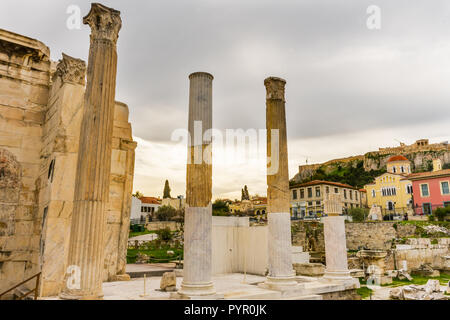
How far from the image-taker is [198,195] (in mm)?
8578

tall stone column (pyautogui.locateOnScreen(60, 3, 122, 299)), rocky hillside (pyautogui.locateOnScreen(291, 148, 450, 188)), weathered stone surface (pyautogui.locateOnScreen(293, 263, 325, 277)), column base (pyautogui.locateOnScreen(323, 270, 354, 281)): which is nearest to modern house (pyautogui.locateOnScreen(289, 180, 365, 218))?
rocky hillside (pyautogui.locateOnScreen(291, 148, 450, 188))

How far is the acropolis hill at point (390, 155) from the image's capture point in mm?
88875

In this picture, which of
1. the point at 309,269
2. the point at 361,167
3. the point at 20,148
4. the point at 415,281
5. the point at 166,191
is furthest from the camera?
the point at 361,167

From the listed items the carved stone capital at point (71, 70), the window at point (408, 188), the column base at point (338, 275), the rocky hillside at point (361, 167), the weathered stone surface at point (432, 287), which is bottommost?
the weathered stone surface at point (432, 287)

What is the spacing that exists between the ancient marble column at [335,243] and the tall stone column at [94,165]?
8.08 metres

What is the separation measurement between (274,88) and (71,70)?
21.2 ft

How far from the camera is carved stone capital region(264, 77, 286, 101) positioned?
11297mm

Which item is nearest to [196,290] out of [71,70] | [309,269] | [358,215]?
[71,70]

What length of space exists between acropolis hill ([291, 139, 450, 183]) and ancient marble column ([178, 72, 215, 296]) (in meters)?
94.4

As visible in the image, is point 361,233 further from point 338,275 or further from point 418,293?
point 338,275

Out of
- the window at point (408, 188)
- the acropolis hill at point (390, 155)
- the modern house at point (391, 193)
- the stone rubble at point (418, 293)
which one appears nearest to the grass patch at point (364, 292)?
the stone rubble at point (418, 293)

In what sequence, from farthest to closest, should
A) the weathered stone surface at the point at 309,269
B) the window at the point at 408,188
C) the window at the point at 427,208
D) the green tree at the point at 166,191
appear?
the green tree at the point at 166,191 → the window at the point at 408,188 → the window at the point at 427,208 → the weathered stone surface at the point at 309,269

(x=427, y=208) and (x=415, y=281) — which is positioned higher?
(x=427, y=208)

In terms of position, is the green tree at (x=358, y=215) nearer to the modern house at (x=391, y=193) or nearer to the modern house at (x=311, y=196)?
the modern house at (x=311, y=196)
